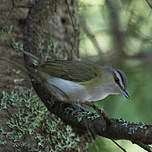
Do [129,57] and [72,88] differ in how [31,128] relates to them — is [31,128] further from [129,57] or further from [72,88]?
[129,57]

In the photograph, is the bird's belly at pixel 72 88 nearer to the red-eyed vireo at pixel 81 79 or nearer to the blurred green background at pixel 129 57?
the red-eyed vireo at pixel 81 79

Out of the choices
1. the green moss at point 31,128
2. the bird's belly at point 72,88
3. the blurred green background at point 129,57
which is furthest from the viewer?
the blurred green background at point 129,57

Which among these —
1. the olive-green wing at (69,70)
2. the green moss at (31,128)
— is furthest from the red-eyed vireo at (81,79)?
the green moss at (31,128)

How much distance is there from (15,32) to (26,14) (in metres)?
0.17

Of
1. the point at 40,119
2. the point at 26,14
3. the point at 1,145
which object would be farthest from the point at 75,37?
the point at 1,145

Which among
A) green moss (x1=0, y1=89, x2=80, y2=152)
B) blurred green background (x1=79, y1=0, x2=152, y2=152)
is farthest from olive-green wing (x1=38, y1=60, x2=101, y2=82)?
blurred green background (x1=79, y1=0, x2=152, y2=152)

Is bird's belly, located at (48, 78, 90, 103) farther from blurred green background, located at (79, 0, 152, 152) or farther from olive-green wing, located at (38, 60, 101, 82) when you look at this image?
blurred green background, located at (79, 0, 152, 152)

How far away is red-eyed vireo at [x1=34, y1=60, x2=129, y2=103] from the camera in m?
2.59

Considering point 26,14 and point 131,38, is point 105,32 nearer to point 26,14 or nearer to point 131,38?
point 131,38

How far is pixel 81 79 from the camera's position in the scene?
9.09ft

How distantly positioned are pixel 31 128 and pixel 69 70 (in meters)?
0.51

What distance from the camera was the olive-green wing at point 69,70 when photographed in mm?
2643

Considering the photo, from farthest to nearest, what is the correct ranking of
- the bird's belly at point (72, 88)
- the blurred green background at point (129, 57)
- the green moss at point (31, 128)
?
the blurred green background at point (129, 57) < the bird's belly at point (72, 88) < the green moss at point (31, 128)

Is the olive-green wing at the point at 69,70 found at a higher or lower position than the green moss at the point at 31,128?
higher
